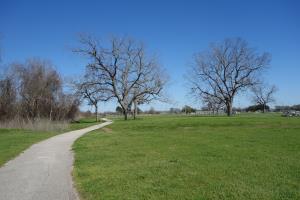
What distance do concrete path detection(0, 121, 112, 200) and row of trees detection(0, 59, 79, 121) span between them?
1329 inches

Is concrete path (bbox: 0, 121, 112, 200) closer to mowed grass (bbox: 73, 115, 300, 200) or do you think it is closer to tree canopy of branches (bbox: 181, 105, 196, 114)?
mowed grass (bbox: 73, 115, 300, 200)

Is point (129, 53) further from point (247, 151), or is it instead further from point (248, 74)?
point (247, 151)

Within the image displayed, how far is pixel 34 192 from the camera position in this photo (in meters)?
7.93

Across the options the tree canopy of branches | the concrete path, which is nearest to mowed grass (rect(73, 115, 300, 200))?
the concrete path

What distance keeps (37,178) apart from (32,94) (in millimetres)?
42959

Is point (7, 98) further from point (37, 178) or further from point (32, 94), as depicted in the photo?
point (37, 178)

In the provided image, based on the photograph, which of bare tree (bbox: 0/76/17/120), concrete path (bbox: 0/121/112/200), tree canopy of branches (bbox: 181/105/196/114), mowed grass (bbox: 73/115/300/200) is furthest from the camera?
tree canopy of branches (bbox: 181/105/196/114)

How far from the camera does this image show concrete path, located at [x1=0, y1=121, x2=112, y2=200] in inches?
304

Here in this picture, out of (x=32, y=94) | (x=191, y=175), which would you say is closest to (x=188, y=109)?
(x=32, y=94)

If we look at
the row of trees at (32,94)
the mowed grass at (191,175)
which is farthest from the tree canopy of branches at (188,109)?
the mowed grass at (191,175)

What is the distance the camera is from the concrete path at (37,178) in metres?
7.72

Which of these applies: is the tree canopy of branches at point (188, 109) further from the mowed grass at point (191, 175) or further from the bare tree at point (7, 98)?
the mowed grass at point (191, 175)

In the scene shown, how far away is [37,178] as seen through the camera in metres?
9.63

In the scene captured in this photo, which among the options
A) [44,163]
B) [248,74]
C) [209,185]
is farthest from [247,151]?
[248,74]
